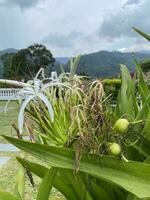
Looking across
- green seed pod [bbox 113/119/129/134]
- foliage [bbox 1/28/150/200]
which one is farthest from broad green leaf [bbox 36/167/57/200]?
green seed pod [bbox 113/119/129/134]

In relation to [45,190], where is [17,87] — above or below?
above

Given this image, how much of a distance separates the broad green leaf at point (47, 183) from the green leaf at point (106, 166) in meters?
0.11

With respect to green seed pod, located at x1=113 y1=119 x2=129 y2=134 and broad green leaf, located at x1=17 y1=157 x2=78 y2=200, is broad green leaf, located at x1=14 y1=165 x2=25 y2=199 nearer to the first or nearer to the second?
broad green leaf, located at x1=17 y1=157 x2=78 y2=200

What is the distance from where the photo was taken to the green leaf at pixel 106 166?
1.06 metres

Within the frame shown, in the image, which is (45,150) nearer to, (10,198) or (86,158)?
(86,158)

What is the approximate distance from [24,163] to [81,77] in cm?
37

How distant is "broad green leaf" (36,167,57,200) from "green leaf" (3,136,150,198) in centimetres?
11

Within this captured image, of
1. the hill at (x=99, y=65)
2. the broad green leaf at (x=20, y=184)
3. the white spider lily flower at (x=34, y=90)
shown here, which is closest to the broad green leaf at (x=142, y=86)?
the hill at (x=99, y=65)

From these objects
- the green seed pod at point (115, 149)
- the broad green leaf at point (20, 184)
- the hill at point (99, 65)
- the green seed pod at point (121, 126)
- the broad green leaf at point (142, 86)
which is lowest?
the broad green leaf at point (20, 184)

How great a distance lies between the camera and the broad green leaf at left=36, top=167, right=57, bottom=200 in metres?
1.19

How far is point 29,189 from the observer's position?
495 cm

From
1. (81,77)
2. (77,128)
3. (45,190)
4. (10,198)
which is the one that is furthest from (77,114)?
(10,198)

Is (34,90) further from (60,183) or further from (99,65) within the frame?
(99,65)

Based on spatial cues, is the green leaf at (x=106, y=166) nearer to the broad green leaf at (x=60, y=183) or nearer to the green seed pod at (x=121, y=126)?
the green seed pod at (x=121, y=126)
